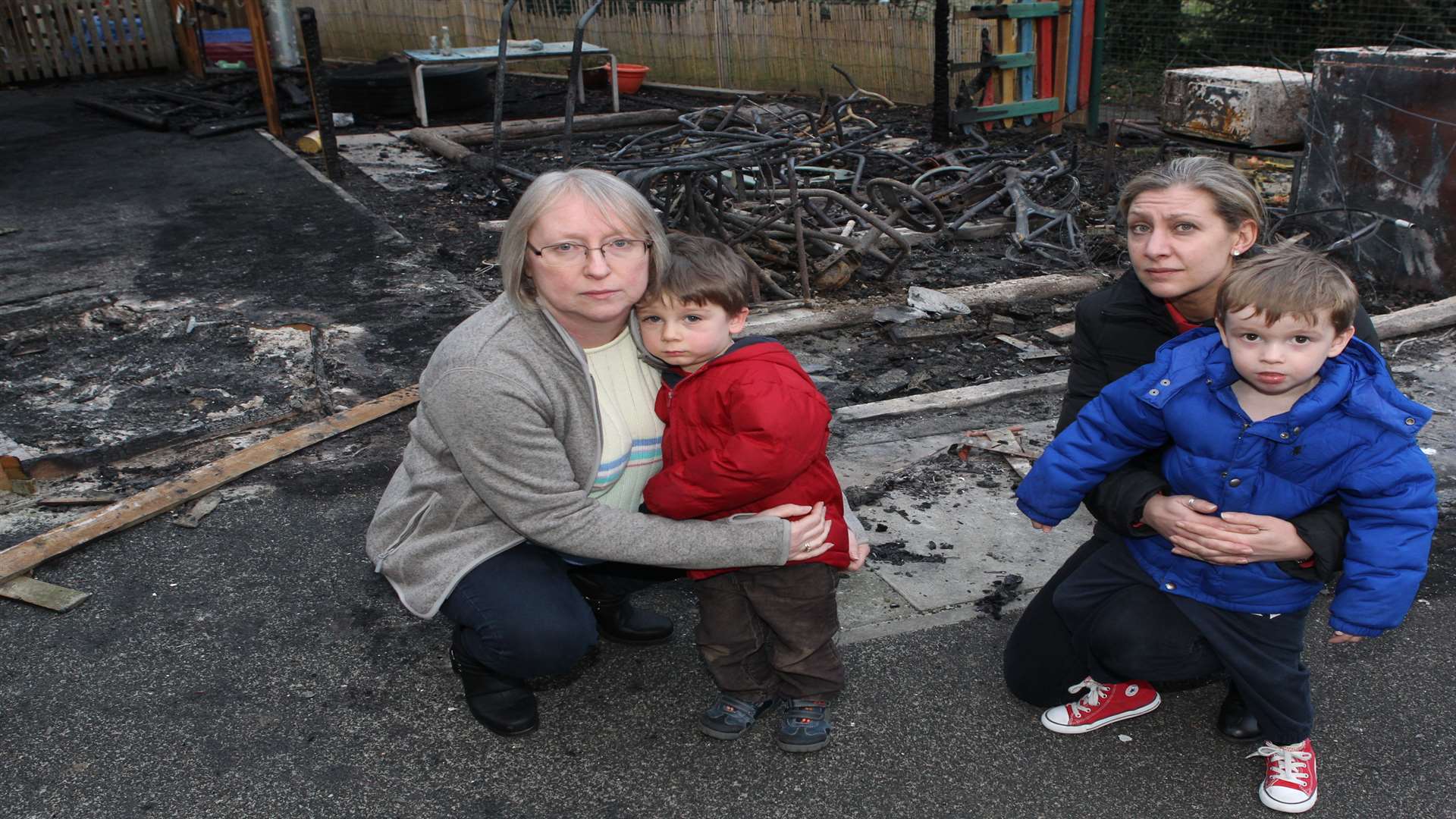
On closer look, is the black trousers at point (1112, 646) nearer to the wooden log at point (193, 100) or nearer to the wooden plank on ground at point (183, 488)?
the wooden plank on ground at point (183, 488)

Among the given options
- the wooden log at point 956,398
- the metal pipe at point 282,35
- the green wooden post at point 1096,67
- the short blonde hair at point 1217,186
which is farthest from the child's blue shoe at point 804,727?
the metal pipe at point 282,35

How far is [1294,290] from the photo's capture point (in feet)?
7.01

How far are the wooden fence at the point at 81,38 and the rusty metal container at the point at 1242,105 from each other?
A: 51.8ft

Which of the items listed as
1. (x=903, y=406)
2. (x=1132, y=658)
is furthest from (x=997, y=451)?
(x=1132, y=658)

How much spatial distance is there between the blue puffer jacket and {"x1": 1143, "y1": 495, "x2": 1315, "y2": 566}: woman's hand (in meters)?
0.05

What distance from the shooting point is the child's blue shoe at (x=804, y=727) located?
8.63 feet

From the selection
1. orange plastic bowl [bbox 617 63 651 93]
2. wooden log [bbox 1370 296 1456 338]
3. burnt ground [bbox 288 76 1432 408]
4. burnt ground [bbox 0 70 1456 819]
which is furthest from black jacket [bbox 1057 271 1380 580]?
orange plastic bowl [bbox 617 63 651 93]

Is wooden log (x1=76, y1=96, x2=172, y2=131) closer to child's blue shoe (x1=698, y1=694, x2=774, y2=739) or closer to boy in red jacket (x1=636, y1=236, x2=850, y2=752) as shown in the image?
boy in red jacket (x1=636, y1=236, x2=850, y2=752)

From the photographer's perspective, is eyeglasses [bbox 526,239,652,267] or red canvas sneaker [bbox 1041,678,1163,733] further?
red canvas sneaker [bbox 1041,678,1163,733]

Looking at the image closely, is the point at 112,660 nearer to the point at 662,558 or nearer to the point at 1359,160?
the point at 662,558

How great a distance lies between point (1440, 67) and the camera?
5746 millimetres

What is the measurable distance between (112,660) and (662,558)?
5.23 feet

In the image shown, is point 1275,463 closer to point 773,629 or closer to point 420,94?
point 773,629

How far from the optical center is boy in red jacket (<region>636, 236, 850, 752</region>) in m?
2.40
